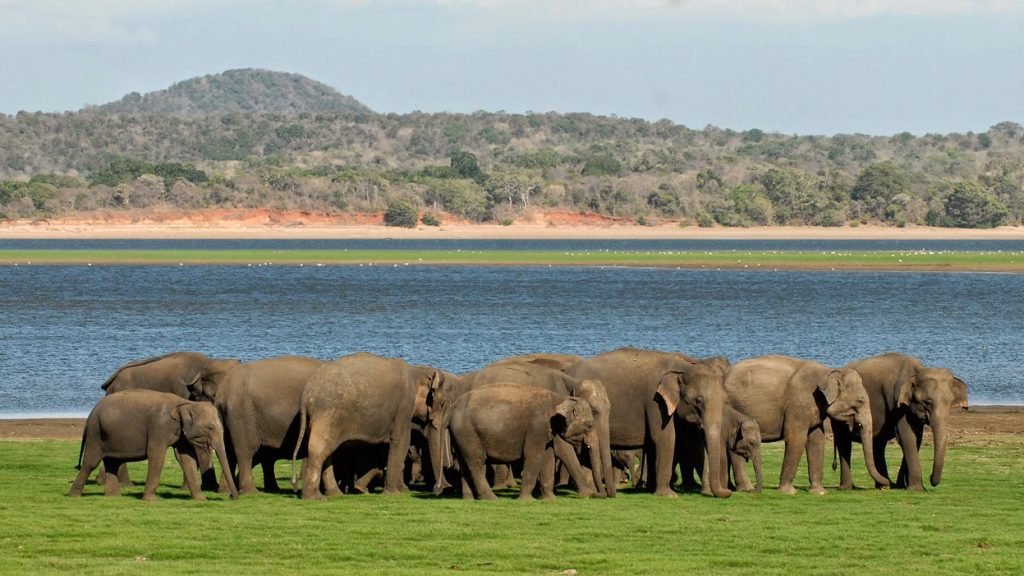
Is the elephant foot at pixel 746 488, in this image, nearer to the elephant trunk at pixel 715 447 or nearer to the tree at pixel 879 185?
the elephant trunk at pixel 715 447

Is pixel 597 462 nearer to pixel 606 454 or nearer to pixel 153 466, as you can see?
pixel 606 454

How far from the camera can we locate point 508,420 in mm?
17703

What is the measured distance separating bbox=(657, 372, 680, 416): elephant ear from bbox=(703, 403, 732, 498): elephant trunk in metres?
0.38

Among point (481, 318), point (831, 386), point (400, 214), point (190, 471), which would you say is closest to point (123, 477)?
point (190, 471)

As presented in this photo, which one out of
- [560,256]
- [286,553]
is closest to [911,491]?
[286,553]

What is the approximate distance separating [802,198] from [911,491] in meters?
153

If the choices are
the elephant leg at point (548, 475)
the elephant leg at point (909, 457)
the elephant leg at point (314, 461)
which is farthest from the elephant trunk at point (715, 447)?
the elephant leg at point (314, 461)

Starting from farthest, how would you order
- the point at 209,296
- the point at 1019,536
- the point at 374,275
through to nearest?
1. the point at 374,275
2. the point at 209,296
3. the point at 1019,536

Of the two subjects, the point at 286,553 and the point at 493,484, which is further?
the point at 493,484

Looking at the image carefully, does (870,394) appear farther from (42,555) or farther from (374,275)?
(374,275)

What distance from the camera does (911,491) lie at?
63.1 feet

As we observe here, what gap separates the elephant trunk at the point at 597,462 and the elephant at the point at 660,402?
0.15m

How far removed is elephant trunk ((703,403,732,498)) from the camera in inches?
729

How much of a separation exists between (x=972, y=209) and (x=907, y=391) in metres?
153
